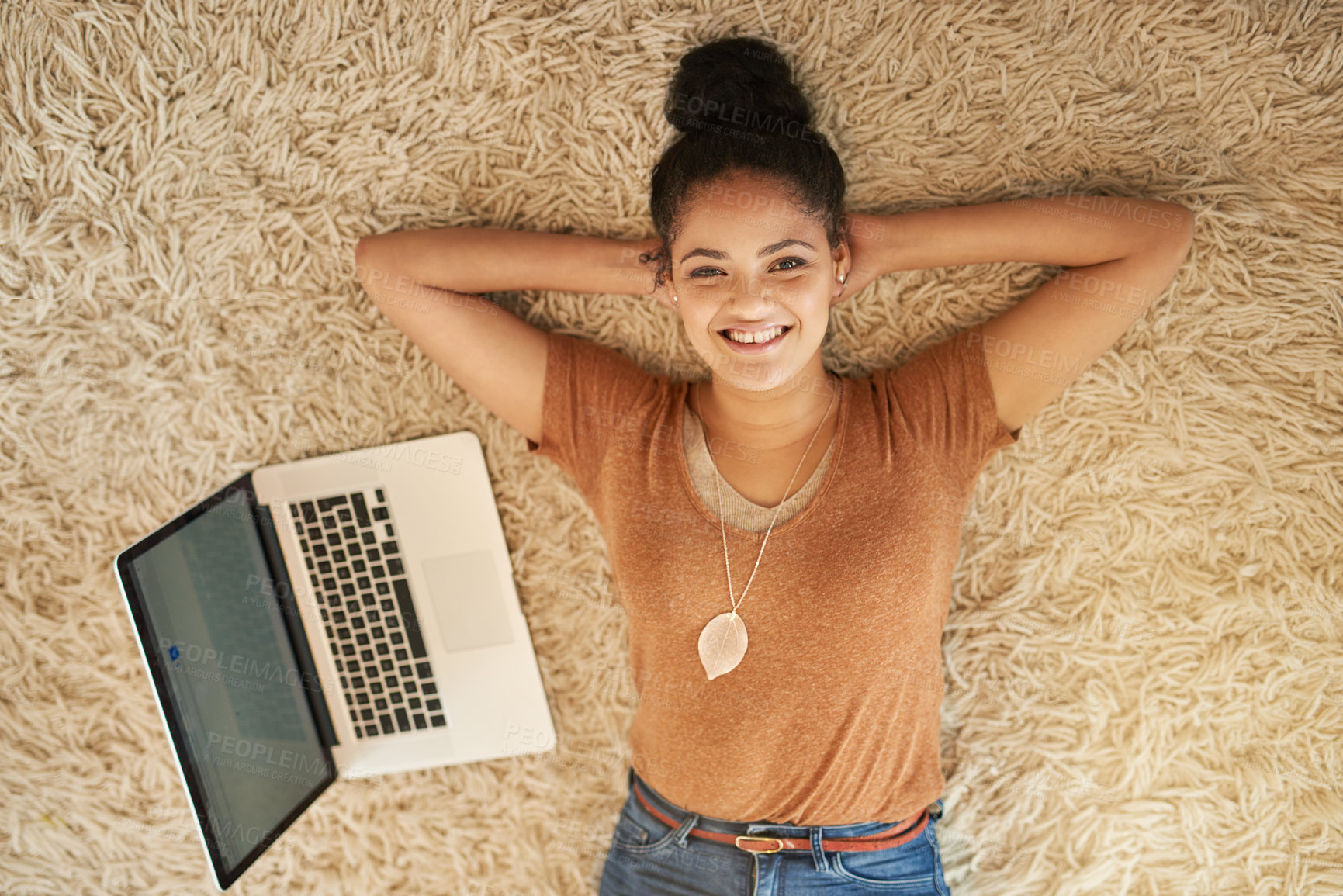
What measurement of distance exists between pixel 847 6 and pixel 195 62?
1086 millimetres

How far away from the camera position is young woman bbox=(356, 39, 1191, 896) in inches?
43.9

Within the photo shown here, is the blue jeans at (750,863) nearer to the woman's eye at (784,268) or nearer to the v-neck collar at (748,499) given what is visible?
the v-neck collar at (748,499)

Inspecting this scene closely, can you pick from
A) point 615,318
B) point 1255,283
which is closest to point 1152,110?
point 1255,283

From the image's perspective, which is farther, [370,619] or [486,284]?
[370,619]

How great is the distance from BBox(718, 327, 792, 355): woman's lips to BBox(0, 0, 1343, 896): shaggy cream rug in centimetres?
28

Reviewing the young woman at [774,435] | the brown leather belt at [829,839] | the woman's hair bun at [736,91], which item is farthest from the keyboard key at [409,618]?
the woman's hair bun at [736,91]

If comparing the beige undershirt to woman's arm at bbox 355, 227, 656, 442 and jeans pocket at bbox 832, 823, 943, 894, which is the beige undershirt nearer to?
woman's arm at bbox 355, 227, 656, 442

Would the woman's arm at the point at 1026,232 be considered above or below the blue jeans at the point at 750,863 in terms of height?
above

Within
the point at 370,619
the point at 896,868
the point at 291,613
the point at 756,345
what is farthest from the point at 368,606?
the point at 896,868

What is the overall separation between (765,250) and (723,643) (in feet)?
1.85

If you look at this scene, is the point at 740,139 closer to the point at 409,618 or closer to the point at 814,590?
the point at 814,590

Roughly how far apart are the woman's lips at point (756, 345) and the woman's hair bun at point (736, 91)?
0.30m

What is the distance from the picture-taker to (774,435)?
1224 millimetres

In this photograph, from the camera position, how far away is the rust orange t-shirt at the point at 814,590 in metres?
1.13
